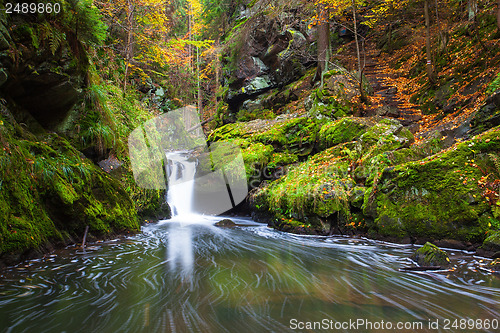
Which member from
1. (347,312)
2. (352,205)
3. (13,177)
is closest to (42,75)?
(13,177)

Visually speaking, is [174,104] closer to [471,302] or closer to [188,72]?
[188,72]

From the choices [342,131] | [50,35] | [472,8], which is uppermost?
[472,8]

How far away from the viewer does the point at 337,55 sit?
15.2 m

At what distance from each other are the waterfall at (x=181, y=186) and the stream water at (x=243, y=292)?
5975mm

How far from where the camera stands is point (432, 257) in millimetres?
3682

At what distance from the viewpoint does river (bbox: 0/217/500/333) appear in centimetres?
228

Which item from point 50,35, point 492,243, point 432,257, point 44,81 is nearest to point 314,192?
point 432,257

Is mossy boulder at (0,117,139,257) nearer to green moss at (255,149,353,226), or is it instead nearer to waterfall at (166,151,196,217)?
green moss at (255,149,353,226)

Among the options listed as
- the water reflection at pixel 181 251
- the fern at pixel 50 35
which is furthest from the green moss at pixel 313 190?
the fern at pixel 50 35

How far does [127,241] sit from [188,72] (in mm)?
18633

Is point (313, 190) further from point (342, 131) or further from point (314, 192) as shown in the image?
point (342, 131)

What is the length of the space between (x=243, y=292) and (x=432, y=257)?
281cm

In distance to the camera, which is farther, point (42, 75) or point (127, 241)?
point (127, 241)

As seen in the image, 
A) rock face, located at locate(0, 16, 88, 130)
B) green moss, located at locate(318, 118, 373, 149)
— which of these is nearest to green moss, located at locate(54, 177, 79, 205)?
rock face, located at locate(0, 16, 88, 130)
